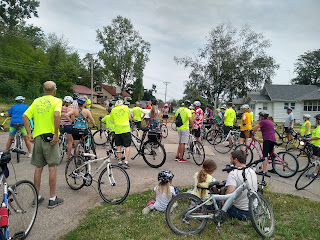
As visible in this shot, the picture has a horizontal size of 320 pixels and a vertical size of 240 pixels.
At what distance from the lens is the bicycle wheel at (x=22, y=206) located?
9.86 ft

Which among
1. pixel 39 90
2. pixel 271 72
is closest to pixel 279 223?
pixel 271 72

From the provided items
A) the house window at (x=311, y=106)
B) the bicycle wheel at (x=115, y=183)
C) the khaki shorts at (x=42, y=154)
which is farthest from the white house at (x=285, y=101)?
the khaki shorts at (x=42, y=154)

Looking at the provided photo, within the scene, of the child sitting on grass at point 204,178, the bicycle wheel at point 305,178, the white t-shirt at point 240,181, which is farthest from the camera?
the bicycle wheel at point 305,178

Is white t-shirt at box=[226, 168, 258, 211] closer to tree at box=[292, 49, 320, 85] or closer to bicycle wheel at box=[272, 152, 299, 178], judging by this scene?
bicycle wheel at box=[272, 152, 299, 178]

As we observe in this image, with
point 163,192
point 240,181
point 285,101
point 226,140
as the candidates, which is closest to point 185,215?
point 163,192

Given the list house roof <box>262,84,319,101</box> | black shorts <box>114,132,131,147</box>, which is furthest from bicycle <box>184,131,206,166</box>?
house roof <box>262,84,319,101</box>

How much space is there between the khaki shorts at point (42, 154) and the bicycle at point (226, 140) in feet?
23.3

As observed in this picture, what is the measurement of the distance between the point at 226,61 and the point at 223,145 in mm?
20533

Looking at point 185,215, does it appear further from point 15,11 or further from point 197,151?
point 15,11

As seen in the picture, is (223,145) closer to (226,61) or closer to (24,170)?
(24,170)

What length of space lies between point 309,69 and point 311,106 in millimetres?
31743

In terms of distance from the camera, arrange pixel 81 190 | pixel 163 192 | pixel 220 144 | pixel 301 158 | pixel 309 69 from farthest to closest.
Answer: pixel 309 69, pixel 220 144, pixel 301 158, pixel 81 190, pixel 163 192

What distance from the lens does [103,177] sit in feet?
13.8

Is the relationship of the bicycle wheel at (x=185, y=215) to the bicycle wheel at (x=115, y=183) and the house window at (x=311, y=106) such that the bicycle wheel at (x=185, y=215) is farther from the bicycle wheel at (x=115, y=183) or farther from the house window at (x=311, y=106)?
the house window at (x=311, y=106)
